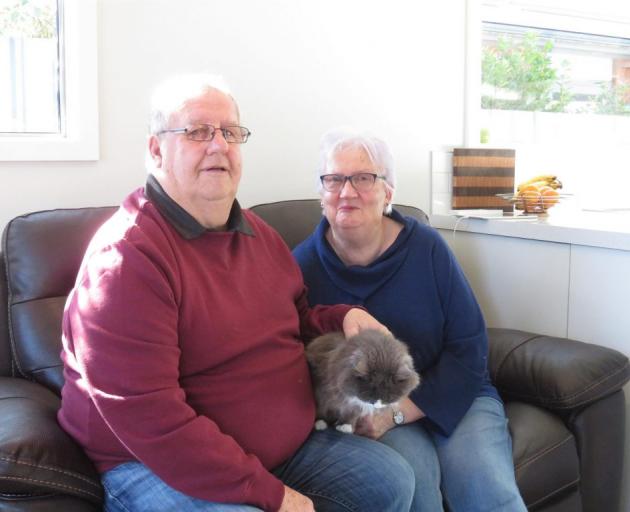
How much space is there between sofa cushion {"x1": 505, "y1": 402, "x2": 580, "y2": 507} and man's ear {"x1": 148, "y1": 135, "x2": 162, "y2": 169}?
1.14 metres

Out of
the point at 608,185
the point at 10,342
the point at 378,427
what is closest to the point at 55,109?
the point at 10,342

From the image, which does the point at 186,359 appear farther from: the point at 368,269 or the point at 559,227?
the point at 559,227

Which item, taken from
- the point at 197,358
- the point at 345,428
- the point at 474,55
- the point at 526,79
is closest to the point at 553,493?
the point at 345,428

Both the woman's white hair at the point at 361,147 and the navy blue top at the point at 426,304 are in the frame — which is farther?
the woman's white hair at the point at 361,147

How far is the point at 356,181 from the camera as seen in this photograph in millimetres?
1910

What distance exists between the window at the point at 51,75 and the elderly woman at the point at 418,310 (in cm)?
79

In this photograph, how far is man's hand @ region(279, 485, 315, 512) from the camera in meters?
1.30

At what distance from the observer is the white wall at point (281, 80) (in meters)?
2.18

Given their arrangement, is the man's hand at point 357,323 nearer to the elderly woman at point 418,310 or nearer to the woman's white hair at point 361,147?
the elderly woman at point 418,310

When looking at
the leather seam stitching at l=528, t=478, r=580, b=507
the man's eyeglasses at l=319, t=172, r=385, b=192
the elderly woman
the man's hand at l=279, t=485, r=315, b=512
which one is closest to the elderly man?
the man's hand at l=279, t=485, r=315, b=512

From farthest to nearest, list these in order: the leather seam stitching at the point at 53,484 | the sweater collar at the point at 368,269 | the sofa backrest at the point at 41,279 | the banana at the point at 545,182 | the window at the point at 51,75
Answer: the banana at the point at 545,182 < the window at the point at 51,75 < the sweater collar at the point at 368,269 < the sofa backrest at the point at 41,279 < the leather seam stitching at the point at 53,484

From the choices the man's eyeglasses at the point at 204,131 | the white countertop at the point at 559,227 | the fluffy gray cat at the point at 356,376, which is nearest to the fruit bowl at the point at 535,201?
the white countertop at the point at 559,227

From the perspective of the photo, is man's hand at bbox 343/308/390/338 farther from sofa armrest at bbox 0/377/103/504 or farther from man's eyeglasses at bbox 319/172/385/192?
sofa armrest at bbox 0/377/103/504

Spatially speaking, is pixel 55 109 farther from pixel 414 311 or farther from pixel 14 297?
pixel 414 311
